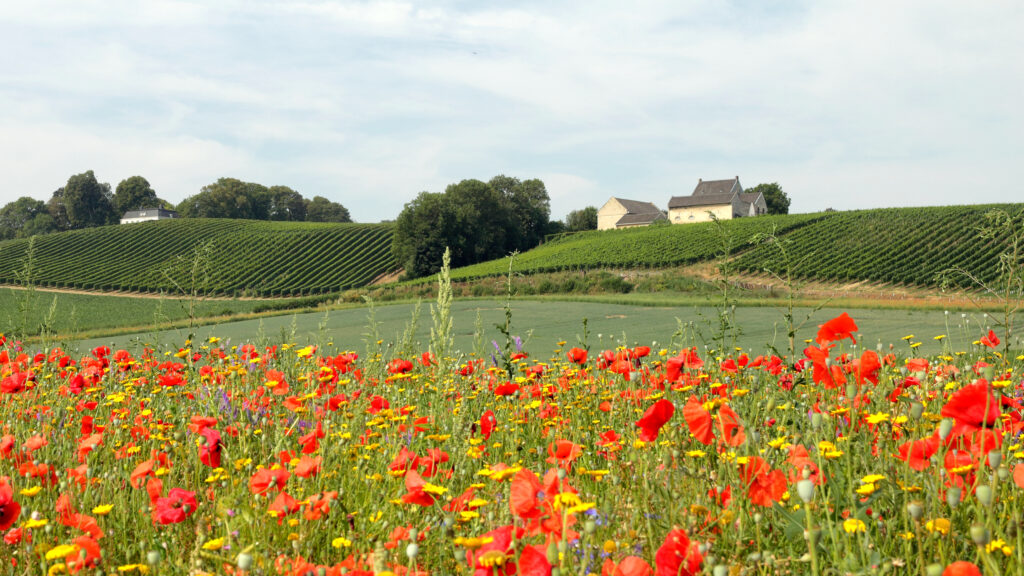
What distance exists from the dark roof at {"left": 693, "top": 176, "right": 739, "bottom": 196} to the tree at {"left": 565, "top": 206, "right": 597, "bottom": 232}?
1582cm

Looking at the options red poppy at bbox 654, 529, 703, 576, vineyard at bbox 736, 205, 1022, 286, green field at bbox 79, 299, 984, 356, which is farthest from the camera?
vineyard at bbox 736, 205, 1022, 286

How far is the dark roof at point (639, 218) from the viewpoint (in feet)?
324

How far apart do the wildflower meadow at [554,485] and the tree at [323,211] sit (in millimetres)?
136342

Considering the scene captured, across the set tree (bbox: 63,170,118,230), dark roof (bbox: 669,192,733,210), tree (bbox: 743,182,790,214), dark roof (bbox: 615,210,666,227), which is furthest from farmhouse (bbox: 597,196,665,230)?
tree (bbox: 63,170,118,230)

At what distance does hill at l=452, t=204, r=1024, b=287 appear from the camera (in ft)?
139

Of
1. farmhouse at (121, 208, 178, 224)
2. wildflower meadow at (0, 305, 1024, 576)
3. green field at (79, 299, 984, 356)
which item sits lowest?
green field at (79, 299, 984, 356)

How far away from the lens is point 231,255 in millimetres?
74125

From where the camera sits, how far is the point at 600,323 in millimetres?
19156

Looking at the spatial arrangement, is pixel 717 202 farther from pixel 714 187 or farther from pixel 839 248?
pixel 839 248

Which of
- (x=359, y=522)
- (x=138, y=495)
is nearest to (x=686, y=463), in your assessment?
(x=359, y=522)

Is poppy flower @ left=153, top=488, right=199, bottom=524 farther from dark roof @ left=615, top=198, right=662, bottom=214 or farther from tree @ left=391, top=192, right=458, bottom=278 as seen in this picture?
dark roof @ left=615, top=198, right=662, bottom=214

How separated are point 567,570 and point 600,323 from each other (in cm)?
1795

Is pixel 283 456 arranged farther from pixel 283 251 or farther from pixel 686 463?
pixel 283 251

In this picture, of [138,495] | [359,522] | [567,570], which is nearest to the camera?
[567,570]
